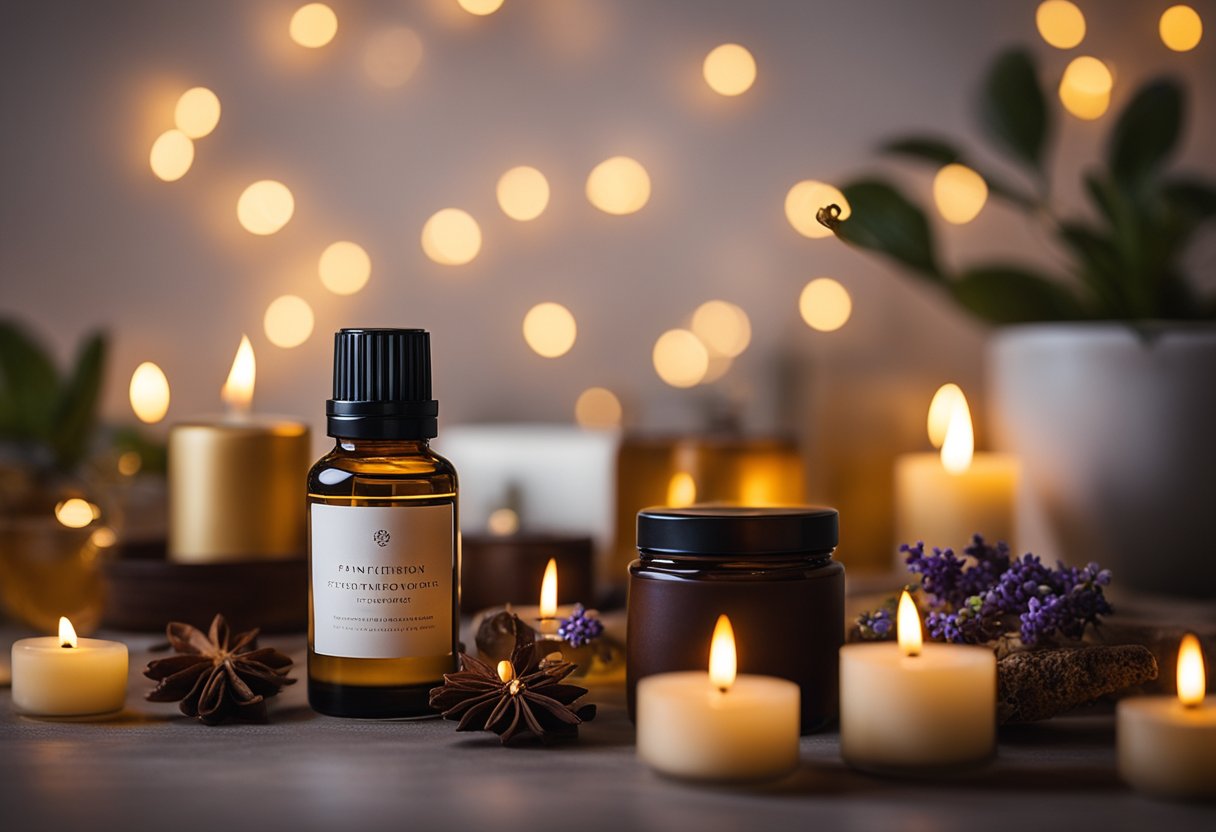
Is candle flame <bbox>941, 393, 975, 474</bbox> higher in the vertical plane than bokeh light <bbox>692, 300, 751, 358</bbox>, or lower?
lower

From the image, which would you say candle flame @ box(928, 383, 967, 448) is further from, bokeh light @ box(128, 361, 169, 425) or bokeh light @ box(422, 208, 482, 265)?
bokeh light @ box(128, 361, 169, 425)

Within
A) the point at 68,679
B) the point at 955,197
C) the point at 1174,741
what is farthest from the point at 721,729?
the point at 955,197

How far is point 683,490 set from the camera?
1024mm

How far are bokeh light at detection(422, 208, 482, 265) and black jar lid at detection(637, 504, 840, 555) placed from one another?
26.2 inches

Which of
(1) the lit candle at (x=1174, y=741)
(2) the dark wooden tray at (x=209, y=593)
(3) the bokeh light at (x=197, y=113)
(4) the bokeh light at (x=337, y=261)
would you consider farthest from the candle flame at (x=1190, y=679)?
(3) the bokeh light at (x=197, y=113)

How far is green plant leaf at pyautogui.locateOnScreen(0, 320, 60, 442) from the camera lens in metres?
1.20

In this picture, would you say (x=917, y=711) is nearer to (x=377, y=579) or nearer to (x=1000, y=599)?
(x=1000, y=599)

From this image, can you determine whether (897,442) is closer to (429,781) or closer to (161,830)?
(429,781)

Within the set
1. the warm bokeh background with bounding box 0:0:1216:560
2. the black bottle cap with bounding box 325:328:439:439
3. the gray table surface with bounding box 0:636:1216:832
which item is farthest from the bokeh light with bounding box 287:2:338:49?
the gray table surface with bounding box 0:636:1216:832

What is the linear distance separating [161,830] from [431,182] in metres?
0.87

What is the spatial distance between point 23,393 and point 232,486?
34 centimetres

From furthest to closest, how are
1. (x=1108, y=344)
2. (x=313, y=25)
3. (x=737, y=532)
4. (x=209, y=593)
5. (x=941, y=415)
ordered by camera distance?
(x=313, y=25)
(x=941, y=415)
(x=1108, y=344)
(x=209, y=593)
(x=737, y=532)

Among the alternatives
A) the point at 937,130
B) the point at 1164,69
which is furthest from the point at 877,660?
the point at 1164,69

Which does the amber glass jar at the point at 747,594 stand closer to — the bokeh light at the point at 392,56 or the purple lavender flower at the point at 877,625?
the purple lavender flower at the point at 877,625
